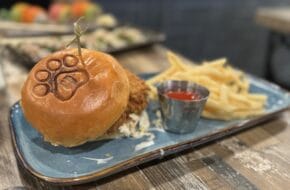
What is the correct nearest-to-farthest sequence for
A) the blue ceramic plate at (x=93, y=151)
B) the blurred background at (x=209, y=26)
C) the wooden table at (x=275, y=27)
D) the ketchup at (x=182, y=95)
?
the blue ceramic plate at (x=93, y=151) → the ketchup at (x=182, y=95) → the wooden table at (x=275, y=27) → the blurred background at (x=209, y=26)

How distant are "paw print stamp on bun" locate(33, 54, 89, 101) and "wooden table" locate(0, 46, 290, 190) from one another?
10.2 inches

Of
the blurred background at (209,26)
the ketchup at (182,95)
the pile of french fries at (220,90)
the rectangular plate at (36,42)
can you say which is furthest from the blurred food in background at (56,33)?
the blurred background at (209,26)

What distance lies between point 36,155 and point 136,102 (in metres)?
0.37

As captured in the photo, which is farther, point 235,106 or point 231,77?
point 231,77

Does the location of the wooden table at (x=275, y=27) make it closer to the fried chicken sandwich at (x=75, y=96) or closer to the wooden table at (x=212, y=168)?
the wooden table at (x=212, y=168)

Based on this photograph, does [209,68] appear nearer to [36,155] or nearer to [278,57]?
[36,155]

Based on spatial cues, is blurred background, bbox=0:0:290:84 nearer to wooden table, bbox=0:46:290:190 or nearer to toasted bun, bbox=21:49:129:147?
wooden table, bbox=0:46:290:190

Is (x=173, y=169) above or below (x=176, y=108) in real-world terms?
below

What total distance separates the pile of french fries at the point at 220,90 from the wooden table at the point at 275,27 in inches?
88.8

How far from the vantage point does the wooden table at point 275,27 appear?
365cm

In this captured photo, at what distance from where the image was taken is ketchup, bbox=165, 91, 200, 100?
128 centimetres

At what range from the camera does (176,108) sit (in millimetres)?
1228

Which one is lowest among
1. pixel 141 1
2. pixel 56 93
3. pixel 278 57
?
pixel 278 57

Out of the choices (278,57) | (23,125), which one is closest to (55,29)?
(23,125)
